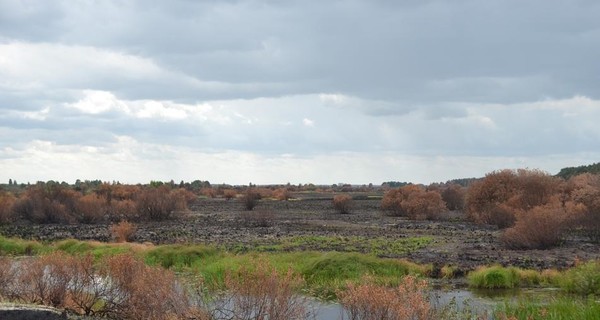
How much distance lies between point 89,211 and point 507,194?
32707mm

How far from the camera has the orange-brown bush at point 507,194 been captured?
45625mm

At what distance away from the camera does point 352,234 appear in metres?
39.9

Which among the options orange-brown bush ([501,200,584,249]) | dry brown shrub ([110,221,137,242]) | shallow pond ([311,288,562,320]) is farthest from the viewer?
dry brown shrub ([110,221,137,242])

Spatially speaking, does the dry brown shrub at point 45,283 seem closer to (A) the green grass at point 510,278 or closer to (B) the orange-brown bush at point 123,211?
(A) the green grass at point 510,278

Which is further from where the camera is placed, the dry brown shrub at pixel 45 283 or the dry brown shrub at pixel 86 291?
the dry brown shrub at pixel 45 283

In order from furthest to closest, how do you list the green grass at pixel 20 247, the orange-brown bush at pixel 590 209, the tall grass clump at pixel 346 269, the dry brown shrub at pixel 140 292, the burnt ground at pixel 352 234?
the orange-brown bush at pixel 590 209, the green grass at pixel 20 247, the burnt ground at pixel 352 234, the tall grass clump at pixel 346 269, the dry brown shrub at pixel 140 292

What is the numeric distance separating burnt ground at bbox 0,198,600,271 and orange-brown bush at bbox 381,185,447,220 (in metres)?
1.39

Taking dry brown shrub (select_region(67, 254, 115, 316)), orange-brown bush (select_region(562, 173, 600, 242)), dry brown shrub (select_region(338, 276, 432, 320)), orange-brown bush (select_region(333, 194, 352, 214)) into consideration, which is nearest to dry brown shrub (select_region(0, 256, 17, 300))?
dry brown shrub (select_region(67, 254, 115, 316))

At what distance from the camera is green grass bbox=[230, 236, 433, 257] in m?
31.0

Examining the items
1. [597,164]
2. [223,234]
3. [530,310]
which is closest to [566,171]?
[597,164]

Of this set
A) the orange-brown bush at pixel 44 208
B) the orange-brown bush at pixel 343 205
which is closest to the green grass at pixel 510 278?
the orange-brown bush at pixel 44 208

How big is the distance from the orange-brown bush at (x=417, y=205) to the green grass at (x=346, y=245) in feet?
63.6

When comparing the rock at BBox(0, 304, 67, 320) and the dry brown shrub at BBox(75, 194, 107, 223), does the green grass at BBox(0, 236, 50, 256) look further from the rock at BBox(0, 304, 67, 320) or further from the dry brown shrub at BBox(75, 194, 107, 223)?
the rock at BBox(0, 304, 67, 320)

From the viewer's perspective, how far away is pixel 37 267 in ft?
54.7
